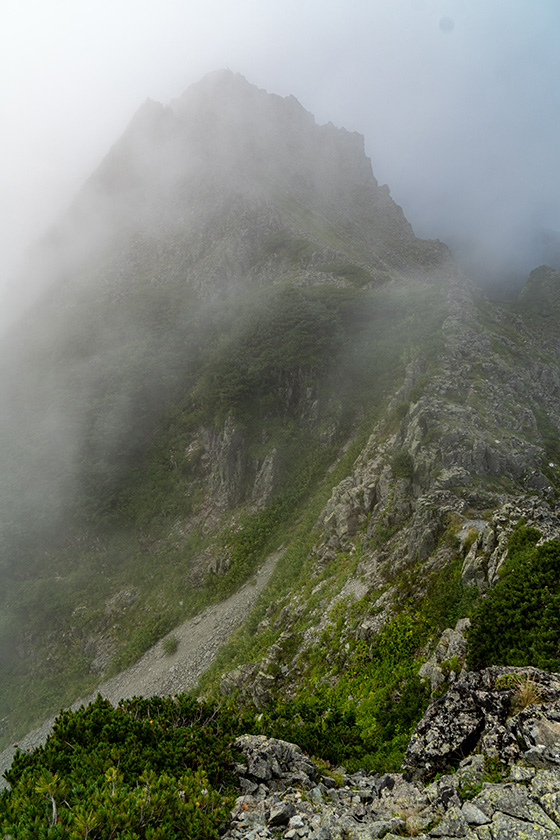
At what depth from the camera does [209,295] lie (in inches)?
3445

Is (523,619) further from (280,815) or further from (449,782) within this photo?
(280,815)

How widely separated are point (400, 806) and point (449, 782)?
1.16 metres

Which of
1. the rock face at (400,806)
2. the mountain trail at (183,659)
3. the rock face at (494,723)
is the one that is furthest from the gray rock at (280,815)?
the mountain trail at (183,659)

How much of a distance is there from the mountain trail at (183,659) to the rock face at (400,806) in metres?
22.4

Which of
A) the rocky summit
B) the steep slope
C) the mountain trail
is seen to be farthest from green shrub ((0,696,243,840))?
the steep slope

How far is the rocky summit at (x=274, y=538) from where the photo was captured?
8.40 meters

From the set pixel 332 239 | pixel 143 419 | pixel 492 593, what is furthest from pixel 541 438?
pixel 332 239

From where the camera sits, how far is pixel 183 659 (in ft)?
103

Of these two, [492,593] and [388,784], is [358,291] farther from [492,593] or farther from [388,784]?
[388,784]

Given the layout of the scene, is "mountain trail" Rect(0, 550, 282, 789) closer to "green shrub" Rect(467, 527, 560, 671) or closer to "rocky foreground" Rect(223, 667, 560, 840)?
"rocky foreground" Rect(223, 667, 560, 840)

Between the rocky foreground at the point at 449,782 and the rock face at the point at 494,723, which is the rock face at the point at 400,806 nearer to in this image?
the rocky foreground at the point at 449,782

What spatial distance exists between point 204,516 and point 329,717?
36.6 metres

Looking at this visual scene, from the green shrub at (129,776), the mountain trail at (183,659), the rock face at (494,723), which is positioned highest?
the rock face at (494,723)

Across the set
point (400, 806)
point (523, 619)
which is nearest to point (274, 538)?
point (523, 619)
